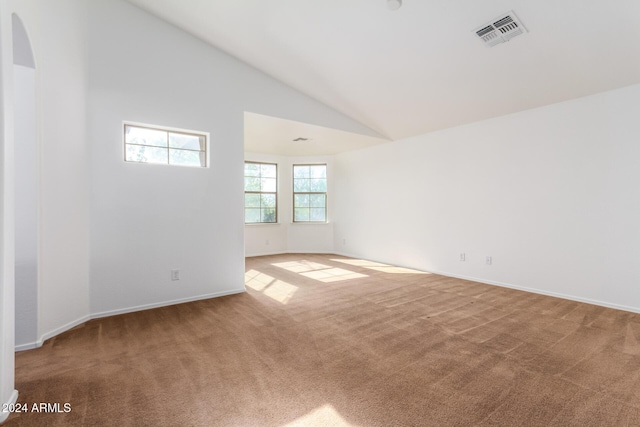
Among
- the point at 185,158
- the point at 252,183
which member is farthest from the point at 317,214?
the point at 185,158

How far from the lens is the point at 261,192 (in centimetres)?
718

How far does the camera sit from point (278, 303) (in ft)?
11.6

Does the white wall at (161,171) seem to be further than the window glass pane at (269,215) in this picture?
No

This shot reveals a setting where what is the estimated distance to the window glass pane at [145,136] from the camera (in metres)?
3.31

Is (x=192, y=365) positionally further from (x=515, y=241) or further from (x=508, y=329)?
(x=515, y=241)

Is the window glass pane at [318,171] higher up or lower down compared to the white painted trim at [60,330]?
higher up

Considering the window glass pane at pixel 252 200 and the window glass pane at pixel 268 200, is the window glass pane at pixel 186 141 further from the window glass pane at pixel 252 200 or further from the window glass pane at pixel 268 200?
the window glass pane at pixel 268 200

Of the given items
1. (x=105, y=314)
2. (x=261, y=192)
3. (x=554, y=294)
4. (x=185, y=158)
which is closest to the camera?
(x=105, y=314)

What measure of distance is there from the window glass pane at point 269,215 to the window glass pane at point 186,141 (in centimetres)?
360

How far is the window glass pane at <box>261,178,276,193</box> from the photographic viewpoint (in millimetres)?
7211

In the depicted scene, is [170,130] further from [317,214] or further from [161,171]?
[317,214]

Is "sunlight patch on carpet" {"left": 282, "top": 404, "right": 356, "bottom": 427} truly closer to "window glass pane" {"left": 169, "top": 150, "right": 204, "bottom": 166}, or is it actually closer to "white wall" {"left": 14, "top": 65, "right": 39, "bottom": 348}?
"white wall" {"left": 14, "top": 65, "right": 39, "bottom": 348}

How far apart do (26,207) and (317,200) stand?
5665mm

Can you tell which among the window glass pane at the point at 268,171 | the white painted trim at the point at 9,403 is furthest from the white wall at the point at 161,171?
the window glass pane at the point at 268,171
